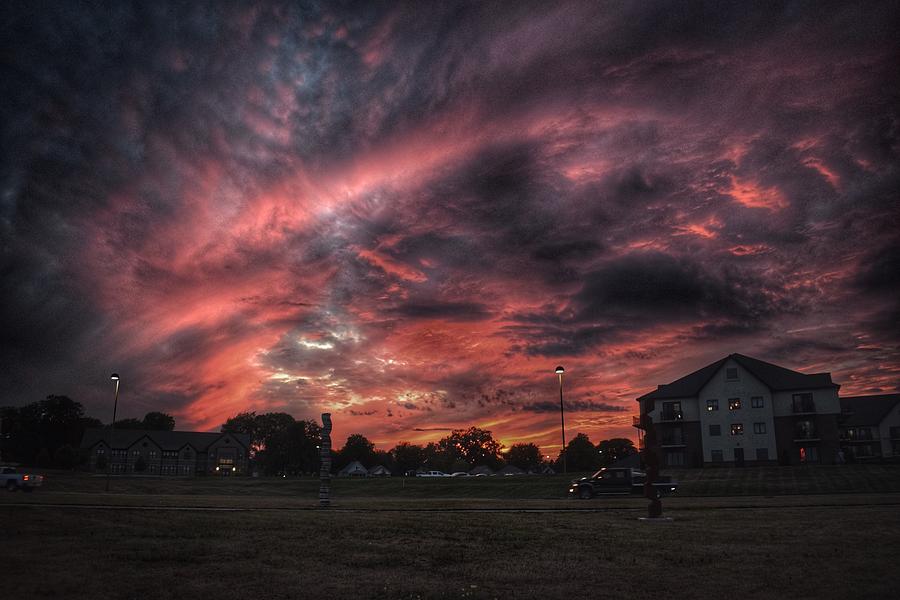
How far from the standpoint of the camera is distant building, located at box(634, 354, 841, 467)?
6881 centimetres

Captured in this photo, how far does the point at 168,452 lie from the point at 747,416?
119m

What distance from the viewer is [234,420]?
603 feet

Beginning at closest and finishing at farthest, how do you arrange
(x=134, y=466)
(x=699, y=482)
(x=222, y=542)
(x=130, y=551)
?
(x=130, y=551) → (x=222, y=542) → (x=699, y=482) → (x=134, y=466)

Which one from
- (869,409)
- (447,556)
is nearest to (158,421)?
(869,409)

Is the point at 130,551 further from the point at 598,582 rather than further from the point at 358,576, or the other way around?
the point at 598,582

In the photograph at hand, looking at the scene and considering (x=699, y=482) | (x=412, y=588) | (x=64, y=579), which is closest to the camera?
(x=64, y=579)

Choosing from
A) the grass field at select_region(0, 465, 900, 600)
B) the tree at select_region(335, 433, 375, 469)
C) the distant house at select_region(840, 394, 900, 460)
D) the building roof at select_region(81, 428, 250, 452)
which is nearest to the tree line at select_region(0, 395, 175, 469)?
the building roof at select_region(81, 428, 250, 452)

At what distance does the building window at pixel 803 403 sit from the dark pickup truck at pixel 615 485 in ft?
135

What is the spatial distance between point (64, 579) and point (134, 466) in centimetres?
13513

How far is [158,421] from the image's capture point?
6964 inches

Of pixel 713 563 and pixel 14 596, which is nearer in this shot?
pixel 14 596

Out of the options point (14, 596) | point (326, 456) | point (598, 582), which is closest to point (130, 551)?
point (14, 596)

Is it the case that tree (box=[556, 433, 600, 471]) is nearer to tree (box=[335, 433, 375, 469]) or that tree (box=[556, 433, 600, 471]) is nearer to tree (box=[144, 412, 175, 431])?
tree (box=[335, 433, 375, 469])

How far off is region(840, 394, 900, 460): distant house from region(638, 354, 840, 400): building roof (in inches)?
1114
